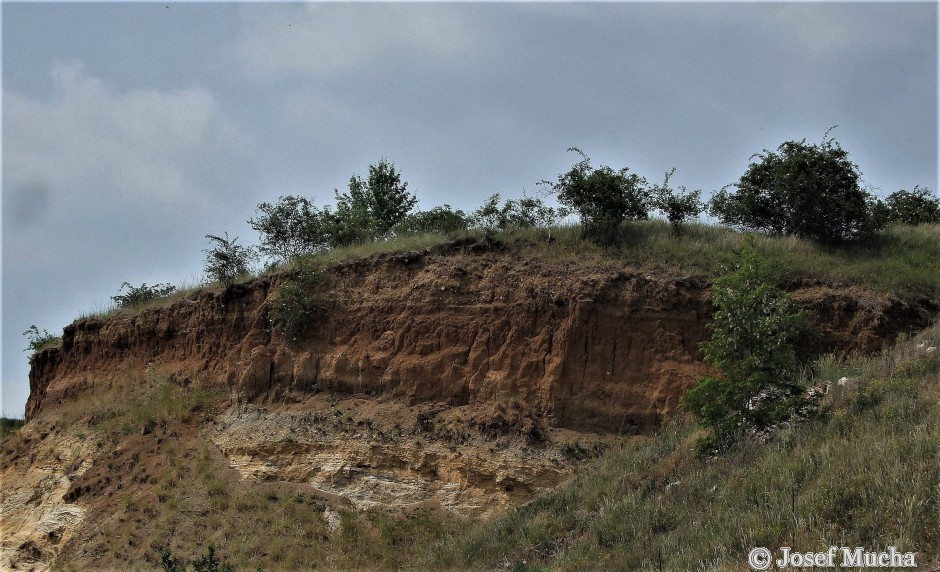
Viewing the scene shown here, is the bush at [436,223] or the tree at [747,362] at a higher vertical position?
the bush at [436,223]

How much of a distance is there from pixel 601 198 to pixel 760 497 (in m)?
10.8

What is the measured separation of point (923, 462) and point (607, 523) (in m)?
5.48

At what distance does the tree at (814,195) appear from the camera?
23.1m

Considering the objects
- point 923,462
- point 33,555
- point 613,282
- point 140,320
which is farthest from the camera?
point 140,320

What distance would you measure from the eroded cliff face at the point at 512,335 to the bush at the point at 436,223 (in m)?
1.90

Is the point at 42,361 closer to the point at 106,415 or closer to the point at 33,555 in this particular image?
the point at 106,415

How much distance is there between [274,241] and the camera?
28.7 meters

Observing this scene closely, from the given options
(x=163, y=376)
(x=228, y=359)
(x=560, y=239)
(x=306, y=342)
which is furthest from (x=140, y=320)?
(x=560, y=239)

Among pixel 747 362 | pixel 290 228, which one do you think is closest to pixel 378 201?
pixel 290 228

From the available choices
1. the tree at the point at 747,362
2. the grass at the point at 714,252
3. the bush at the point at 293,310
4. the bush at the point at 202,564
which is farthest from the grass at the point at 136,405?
the tree at the point at 747,362

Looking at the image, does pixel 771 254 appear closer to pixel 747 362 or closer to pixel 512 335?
pixel 747 362

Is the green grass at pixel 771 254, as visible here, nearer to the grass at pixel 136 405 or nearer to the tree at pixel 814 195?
the tree at pixel 814 195

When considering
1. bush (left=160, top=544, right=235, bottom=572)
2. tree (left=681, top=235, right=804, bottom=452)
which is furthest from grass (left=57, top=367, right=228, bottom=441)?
tree (left=681, top=235, right=804, bottom=452)

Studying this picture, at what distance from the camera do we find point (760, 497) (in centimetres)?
1332
